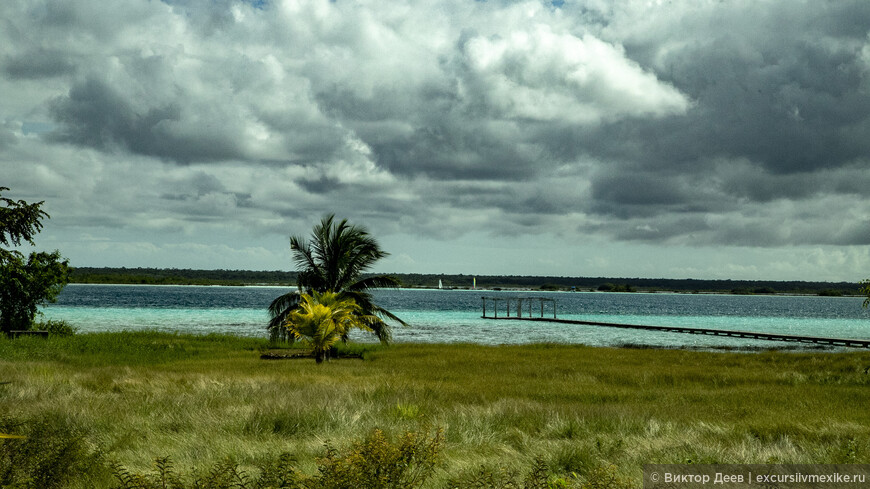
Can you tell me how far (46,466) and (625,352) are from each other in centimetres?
3044

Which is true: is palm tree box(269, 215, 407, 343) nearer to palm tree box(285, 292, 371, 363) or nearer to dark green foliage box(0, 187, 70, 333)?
palm tree box(285, 292, 371, 363)

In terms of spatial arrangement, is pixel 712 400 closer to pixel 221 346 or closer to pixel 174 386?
pixel 174 386

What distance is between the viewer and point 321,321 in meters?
23.2

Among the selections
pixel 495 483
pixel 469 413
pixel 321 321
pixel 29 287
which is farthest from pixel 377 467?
pixel 29 287

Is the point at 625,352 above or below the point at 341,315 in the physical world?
below

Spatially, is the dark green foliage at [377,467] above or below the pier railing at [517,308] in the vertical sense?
above

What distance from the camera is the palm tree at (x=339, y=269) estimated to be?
28266 mm

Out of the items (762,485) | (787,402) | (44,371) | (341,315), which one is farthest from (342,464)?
(341,315)

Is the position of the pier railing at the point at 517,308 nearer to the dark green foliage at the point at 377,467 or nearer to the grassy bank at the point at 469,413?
the grassy bank at the point at 469,413

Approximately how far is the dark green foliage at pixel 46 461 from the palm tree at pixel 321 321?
15177 millimetres

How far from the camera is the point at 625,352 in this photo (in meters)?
33.4

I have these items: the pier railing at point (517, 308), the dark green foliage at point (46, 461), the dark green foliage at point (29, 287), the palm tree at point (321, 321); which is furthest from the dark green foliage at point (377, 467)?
the pier railing at point (517, 308)

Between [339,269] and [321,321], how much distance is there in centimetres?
573

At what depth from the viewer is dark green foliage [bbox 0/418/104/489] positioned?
6453 mm
